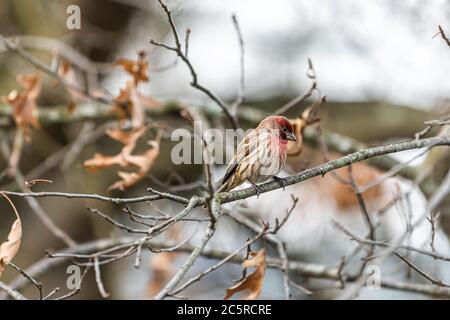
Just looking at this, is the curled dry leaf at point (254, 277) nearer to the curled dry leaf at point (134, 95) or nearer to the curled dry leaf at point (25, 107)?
the curled dry leaf at point (134, 95)

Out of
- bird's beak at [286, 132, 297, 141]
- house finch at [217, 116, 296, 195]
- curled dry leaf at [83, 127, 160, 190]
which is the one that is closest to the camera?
house finch at [217, 116, 296, 195]

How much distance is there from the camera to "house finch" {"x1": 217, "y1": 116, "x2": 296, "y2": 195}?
17.6ft

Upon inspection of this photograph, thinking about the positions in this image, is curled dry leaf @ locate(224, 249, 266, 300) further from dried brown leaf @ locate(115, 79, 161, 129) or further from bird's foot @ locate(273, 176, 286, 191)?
dried brown leaf @ locate(115, 79, 161, 129)

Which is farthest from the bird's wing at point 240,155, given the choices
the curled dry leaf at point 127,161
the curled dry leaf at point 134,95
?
the curled dry leaf at point 134,95

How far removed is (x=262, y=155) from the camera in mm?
5398

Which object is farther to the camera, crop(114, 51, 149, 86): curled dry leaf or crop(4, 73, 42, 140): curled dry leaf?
crop(4, 73, 42, 140): curled dry leaf

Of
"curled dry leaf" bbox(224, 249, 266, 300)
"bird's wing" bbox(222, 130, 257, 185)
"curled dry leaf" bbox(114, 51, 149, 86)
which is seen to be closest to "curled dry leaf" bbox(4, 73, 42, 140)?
"curled dry leaf" bbox(114, 51, 149, 86)

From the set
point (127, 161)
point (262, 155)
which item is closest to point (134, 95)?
point (127, 161)

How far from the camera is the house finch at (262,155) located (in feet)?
17.6

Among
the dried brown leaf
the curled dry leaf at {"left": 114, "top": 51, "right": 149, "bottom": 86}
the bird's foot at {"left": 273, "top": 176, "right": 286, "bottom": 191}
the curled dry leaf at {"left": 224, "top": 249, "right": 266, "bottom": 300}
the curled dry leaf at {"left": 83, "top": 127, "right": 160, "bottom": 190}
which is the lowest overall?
the curled dry leaf at {"left": 224, "top": 249, "right": 266, "bottom": 300}

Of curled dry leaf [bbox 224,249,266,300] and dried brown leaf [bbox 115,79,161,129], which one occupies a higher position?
dried brown leaf [bbox 115,79,161,129]

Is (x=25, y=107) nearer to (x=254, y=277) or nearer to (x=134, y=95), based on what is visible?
(x=134, y=95)
